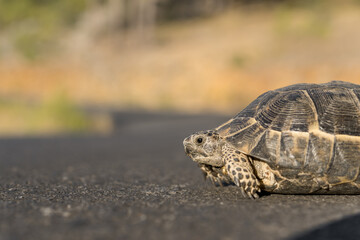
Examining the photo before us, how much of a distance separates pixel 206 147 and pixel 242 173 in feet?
1.64

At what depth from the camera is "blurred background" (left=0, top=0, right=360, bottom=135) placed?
2092 centimetres

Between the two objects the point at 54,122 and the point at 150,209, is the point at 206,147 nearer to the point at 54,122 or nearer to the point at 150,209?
the point at 150,209

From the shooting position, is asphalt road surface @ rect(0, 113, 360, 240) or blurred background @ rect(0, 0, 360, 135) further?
blurred background @ rect(0, 0, 360, 135)

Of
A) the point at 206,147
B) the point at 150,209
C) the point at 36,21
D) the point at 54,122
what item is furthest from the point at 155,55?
the point at 150,209

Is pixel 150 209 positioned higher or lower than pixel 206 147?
lower

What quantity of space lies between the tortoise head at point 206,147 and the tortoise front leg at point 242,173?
0.18m

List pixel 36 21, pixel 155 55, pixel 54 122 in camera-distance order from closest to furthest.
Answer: pixel 54 122, pixel 155 55, pixel 36 21

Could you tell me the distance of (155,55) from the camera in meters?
33.5

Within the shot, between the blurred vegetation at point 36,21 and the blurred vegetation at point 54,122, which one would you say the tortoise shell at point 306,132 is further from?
the blurred vegetation at point 36,21

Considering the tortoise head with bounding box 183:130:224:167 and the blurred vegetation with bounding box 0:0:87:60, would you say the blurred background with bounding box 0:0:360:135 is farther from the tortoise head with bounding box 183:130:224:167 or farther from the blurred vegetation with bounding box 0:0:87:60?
the tortoise head with bounding box 183:130:224:167

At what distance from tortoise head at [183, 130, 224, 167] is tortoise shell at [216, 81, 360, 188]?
0.34 ft

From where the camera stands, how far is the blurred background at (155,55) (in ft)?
68.6

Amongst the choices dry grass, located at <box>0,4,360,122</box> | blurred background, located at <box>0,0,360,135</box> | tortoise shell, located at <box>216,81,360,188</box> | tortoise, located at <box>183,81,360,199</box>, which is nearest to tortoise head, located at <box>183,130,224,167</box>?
tortoise, located at <box>183,81,360,199</box>

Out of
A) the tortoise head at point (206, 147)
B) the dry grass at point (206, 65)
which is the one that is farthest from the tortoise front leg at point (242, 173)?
the dry grass at point (206, 65)
